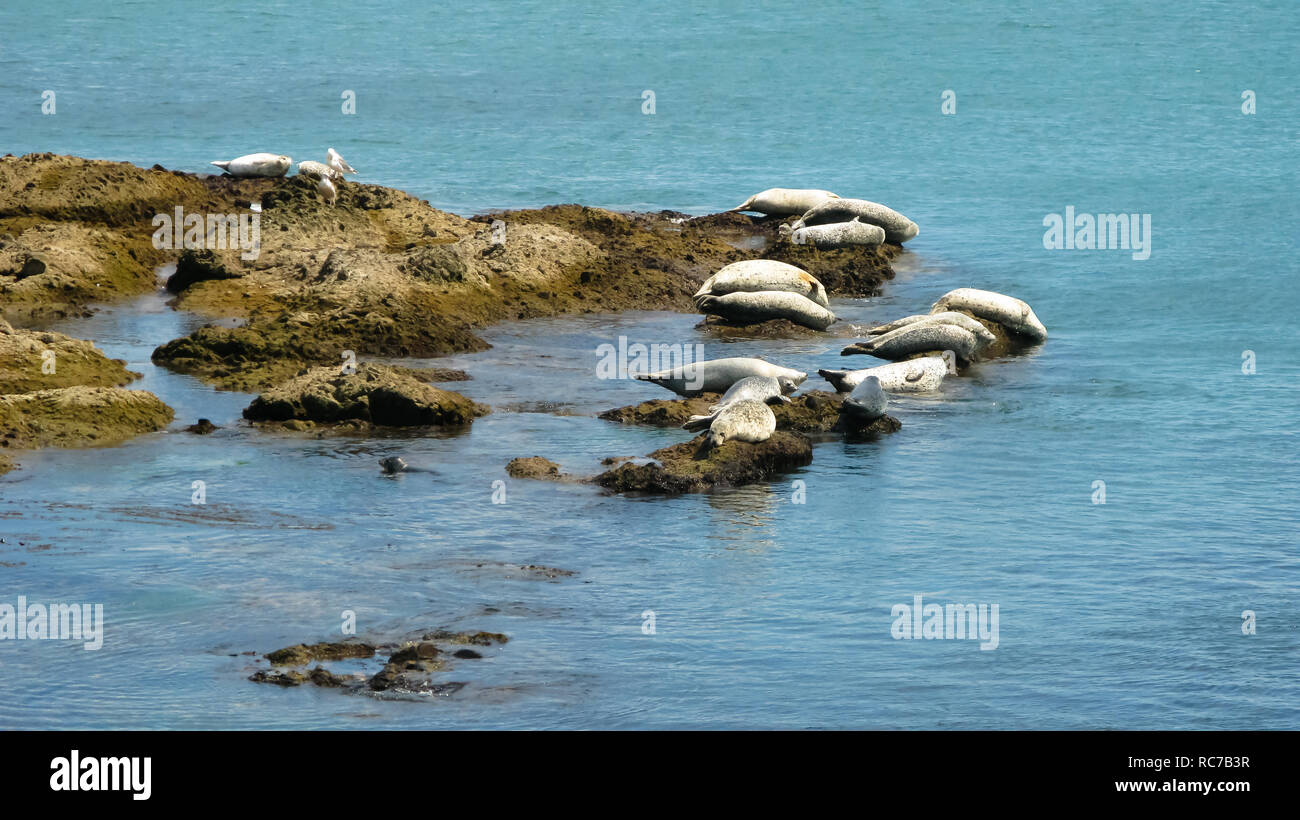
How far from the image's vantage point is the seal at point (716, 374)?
1532cm

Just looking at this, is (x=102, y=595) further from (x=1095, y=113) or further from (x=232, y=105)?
(x=1095, y=113)

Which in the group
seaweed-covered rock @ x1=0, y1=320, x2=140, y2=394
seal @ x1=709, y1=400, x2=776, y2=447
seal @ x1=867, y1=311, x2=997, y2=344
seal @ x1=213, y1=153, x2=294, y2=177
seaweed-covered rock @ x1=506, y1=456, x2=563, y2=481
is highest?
seal @ x1=213, y1=153, x2=294, y2=177

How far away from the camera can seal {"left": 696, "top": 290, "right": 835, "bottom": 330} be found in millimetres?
18625

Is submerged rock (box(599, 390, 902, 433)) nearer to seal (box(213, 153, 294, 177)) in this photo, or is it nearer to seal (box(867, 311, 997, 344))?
seal (box(867, 311, 997, 344))

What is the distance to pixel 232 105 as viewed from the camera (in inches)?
1487

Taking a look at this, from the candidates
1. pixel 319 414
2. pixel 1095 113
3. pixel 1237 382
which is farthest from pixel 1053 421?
pixel 1095 113

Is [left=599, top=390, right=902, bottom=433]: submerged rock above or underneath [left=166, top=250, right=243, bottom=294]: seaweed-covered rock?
underneath

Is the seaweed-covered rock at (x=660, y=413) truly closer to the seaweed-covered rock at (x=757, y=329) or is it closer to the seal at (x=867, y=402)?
the seal at (x=867, y=402)

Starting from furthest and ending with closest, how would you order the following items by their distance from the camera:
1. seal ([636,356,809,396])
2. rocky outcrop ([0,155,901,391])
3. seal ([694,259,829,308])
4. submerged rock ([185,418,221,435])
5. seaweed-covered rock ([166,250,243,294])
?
1. seal ([694,259,829,308])
2. seaweed-covered rock ([166,250,243,294])
3. rocky outcrop ([0,155,901,391])
4. seal ([636,356,809,396])
5. submerged rock ([185,418,221,435])

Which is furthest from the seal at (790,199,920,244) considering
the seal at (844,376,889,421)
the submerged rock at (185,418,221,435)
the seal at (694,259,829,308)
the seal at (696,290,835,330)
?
Answer: the submerged rock at (185,418,221,435)

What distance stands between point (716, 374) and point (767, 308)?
3468 millimetres

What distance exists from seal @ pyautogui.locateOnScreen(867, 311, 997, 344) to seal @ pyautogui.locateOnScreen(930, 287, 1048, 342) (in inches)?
17.4

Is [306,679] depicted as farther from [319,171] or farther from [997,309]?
[319,171]

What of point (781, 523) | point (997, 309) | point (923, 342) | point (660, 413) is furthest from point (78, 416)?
point (997, 309)
